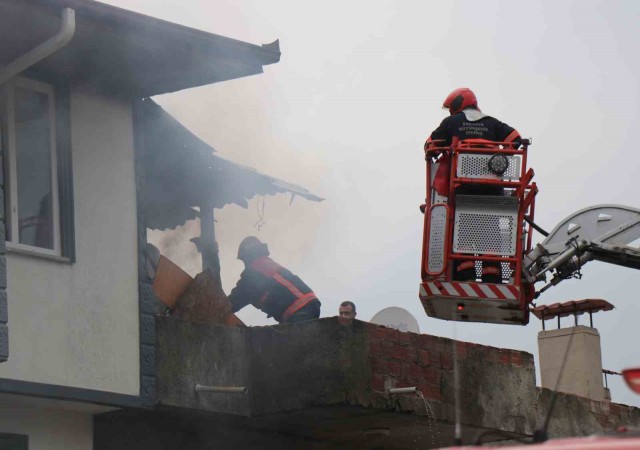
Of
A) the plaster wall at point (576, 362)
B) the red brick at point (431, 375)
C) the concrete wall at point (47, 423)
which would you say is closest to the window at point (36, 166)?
the concrete wall at point (47, 423)

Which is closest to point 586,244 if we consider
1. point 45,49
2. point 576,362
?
point 45,49

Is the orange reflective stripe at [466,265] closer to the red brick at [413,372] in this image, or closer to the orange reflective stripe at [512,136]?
the orange reflective stripe at [512,136]

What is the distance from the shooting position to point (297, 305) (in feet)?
42.5

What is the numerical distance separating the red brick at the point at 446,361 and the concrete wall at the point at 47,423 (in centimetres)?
314

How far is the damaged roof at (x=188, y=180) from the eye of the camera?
14.2 metres

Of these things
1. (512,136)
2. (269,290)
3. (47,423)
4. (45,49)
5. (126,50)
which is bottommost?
(47,423)

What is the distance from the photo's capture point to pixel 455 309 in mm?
11398

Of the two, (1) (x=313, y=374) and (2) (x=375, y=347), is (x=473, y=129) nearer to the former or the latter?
(2) (x=375, y=347)

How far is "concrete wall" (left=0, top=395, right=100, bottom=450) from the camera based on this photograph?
1112 cm

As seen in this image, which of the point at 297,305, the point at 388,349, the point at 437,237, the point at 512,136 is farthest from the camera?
the point at 297,305

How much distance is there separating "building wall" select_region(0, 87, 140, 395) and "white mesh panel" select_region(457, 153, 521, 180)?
2.71m

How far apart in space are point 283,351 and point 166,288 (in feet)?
3.77

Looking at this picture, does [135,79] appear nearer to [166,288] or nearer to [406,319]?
[166,288]

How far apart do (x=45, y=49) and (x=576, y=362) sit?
861 cm
